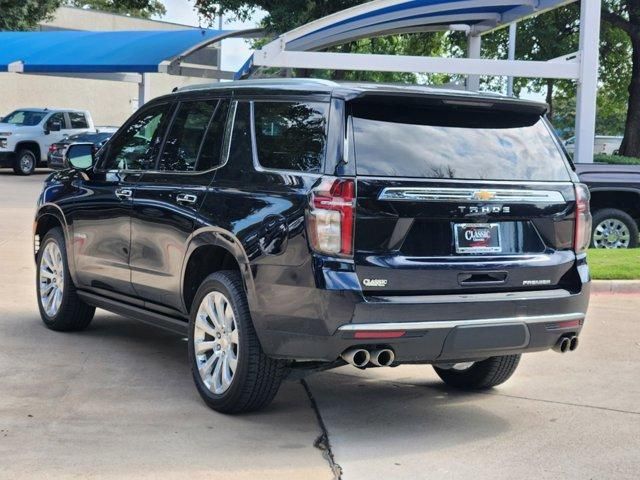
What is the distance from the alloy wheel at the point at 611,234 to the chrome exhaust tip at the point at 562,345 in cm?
796

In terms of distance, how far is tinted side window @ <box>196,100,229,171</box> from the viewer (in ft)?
20.4

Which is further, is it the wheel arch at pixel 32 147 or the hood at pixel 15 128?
the wheel arch at pixel 32 147

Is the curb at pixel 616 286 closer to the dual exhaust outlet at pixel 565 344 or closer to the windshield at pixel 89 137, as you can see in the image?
the dual exhaust outlet at pixel 565 344

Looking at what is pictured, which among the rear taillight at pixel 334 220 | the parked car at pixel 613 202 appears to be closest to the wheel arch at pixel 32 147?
the parked car at pixel 613 202

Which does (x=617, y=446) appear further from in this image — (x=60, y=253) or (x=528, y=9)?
(x=528, y=9)

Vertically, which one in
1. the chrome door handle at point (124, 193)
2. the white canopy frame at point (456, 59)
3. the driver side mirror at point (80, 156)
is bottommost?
the chrome door handle at point (124, 193)

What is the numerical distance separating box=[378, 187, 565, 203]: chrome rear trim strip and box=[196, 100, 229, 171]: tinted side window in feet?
4.58

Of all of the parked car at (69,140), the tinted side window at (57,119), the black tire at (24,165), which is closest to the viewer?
the parked car at (69,140)

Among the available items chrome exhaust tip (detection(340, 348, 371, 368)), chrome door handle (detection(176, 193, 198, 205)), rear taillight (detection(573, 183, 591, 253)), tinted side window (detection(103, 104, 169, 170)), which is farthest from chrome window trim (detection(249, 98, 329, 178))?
rear taillight (detection(573, 183, 591, 253))

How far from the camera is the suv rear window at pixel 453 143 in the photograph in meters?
5.40

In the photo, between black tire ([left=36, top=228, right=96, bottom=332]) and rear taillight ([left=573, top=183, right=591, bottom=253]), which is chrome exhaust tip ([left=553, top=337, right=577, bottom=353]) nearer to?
rear taillight ([left=573, top=183, right=591, bottom=253])

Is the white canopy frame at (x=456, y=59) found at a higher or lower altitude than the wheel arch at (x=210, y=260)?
higher

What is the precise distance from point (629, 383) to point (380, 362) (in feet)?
8.64

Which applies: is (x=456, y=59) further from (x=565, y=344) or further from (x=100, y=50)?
(x=100, y=50)
